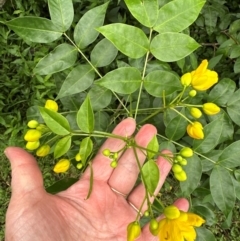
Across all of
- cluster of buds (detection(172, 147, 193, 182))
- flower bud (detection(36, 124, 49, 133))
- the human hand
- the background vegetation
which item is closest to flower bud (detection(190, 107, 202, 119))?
cluster of buds (detection(172, 147, 193, 182))

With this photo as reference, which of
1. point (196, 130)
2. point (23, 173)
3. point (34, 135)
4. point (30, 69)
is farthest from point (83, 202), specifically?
point (30, 69)

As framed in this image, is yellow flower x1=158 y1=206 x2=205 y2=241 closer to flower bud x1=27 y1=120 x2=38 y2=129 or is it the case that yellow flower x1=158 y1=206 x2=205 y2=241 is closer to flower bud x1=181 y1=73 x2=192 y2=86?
flower bud x1=181 y1=73 x2=192 y2=86

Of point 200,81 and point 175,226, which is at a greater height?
point 200,81

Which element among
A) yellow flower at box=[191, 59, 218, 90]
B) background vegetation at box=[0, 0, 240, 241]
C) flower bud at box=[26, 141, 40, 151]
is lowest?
background vegetation at box=[0, 0, 240, 241]

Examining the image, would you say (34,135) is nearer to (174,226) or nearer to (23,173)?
(23,173)

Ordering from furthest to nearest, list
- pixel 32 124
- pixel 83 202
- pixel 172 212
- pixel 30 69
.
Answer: pixel 30 69 → pixel 83 202 → pixel 32 124 → pixel 172 212

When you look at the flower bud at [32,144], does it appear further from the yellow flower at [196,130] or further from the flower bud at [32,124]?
the yellow flower at [196,130]
